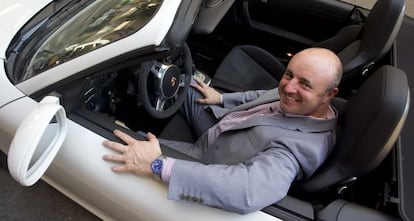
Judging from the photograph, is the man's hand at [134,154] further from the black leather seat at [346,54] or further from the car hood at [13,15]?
the black leather seat at [346,54]

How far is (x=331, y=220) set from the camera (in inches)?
44.0

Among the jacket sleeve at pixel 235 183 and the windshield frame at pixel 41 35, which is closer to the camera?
the jacket sleeve at pixel 235 183

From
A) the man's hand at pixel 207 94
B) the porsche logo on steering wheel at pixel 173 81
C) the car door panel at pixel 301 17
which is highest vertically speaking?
the car door panel at pixel 301 17

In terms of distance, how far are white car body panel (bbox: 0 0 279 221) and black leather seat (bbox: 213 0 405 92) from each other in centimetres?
76

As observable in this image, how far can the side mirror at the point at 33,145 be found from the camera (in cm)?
112

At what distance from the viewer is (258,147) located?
1337mm

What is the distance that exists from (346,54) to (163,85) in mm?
761

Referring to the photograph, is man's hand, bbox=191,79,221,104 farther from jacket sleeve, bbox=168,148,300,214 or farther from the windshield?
jacket sleeve, bbox=168,148,300,214

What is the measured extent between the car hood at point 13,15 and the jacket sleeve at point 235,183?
0.81 metres

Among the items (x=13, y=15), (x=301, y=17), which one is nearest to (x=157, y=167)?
(x=13, y=15)

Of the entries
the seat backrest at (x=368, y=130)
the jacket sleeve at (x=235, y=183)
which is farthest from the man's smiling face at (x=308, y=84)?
the jacket sleeve at (x=235, y=183)

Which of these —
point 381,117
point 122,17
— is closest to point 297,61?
point 381,117

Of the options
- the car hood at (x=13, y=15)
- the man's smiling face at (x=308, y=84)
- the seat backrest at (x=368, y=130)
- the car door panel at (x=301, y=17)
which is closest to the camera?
the seat backrest at (x=368, y=130)

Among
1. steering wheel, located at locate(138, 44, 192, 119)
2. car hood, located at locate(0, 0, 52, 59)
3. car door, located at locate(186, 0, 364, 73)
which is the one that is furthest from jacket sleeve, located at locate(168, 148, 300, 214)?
car door, located at locate(186, 0, 364, 73)
